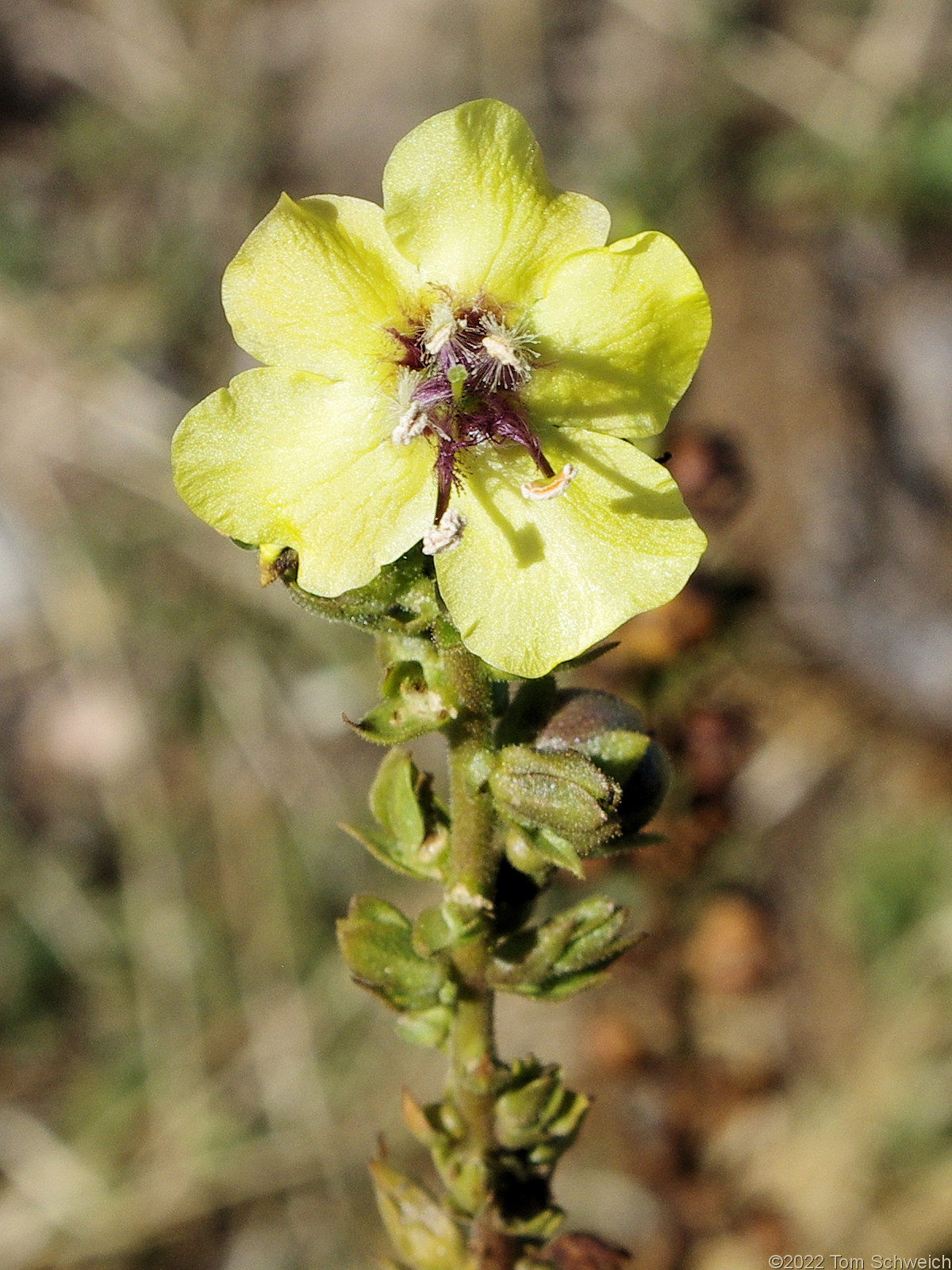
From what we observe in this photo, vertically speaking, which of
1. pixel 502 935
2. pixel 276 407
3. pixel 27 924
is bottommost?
pixel 27 924

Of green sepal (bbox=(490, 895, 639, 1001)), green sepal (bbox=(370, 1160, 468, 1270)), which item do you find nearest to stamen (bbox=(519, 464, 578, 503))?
green sepal (bbox=(490, 895, 639, 1001))

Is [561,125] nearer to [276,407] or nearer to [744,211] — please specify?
[744,211]

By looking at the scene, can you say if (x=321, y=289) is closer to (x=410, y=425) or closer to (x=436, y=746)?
(x=410, y=425)

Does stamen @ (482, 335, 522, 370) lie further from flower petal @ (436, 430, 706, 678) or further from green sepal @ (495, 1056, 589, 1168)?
green sepal @ (495, 1056, 589, 1168)

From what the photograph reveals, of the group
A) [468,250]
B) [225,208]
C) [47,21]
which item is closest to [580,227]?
[468,250]

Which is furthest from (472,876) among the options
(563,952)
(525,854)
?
(563,952)

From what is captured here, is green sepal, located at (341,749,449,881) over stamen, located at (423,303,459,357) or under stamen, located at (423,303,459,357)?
under

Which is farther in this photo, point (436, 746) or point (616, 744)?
point (436, 746)
